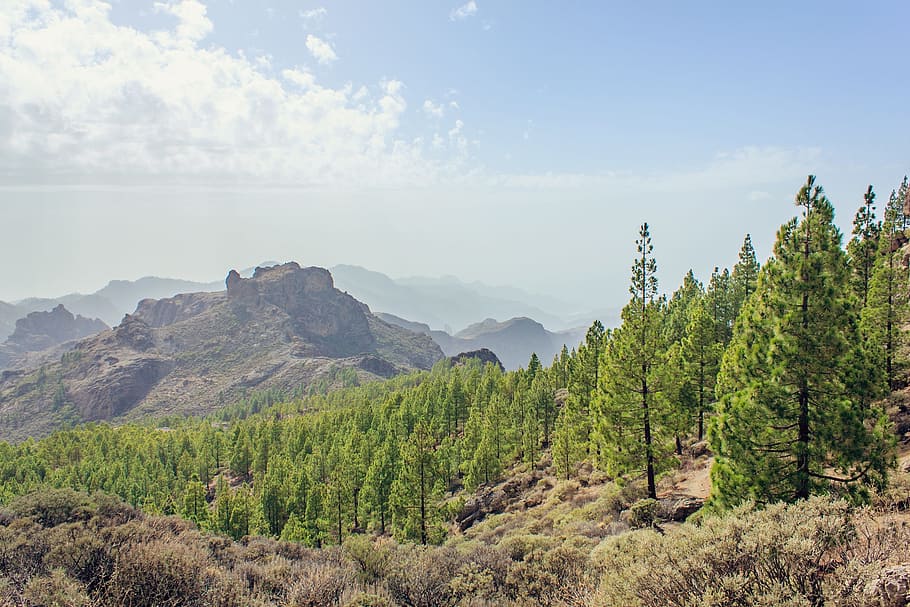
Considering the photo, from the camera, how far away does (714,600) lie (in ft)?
21.9

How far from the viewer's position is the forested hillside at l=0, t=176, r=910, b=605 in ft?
40.0

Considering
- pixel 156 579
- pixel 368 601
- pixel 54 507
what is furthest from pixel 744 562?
pixel 54 507

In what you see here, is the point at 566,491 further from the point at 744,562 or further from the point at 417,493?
the point at 744,562

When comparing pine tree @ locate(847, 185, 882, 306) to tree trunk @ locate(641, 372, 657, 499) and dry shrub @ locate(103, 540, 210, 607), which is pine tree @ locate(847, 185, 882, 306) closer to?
tree trunk @ locate(641, 372, 657, 499)

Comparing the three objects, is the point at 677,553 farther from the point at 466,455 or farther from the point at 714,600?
the point at 466,455

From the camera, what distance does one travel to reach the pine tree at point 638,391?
795 inches

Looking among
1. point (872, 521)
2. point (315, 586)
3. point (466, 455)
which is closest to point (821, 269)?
point (872, 521)

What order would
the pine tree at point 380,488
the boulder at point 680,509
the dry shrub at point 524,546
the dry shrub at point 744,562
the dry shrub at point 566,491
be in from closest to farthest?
the dry shrub at point 744,562 < the dry shrub at point 524,546 < the boulder at point 680,509 < the dry shrub at point 566,491 < the pine tree at point 380,488

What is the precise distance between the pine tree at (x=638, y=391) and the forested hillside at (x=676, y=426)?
0.22ft

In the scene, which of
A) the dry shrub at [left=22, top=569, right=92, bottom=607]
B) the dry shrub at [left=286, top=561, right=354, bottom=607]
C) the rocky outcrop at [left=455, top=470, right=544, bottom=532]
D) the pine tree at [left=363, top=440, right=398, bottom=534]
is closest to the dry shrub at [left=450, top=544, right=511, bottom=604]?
the dry shrub at [left=286, top=561, right=354, bottom=607]

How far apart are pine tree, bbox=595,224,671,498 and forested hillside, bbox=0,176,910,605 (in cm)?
7

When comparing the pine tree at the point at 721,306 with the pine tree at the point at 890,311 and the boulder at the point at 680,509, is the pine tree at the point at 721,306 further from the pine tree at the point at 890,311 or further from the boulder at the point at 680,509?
the boulder at the point at 680,509

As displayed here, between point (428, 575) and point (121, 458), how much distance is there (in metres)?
74.8

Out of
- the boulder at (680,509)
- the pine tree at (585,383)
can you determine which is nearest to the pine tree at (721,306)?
the pine tree at (585,383)
